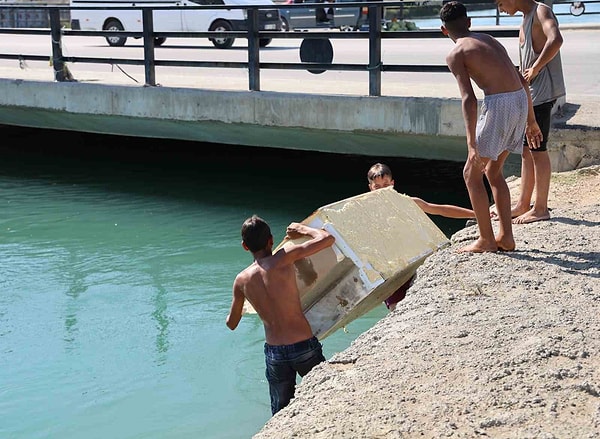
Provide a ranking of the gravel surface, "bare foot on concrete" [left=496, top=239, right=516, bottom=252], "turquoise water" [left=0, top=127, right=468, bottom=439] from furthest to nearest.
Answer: "turquoise water" [left=0, top=127, right=468, bottom=439], "bare foot on concrete" [left=496, top=239, right=516, bottom=252], the gravel surface

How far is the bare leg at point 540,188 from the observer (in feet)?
22.2

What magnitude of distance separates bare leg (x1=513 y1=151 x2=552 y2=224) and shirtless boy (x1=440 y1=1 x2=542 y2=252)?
0.94 meters

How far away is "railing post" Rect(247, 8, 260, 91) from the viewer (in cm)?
1084

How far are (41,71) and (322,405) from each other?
12.9 meters

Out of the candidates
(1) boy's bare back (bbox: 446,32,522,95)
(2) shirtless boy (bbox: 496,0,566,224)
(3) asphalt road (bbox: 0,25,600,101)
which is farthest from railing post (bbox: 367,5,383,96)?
(1) boy's bare back (bbox: 446,32,522,95)

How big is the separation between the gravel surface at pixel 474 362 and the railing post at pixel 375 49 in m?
4.78

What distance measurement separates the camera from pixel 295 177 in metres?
14.4

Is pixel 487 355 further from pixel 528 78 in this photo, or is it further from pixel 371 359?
pixel 528 78

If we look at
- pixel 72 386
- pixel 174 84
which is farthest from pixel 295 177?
pixel 72 386

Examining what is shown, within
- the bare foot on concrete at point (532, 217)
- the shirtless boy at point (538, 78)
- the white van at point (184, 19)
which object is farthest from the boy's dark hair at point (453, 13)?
the white van at point (184, 19)

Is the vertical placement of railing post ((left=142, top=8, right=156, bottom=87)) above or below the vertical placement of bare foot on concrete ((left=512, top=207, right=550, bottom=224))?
above

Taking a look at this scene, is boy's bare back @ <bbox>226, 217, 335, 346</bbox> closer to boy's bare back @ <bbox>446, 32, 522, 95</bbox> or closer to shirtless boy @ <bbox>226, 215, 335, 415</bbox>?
shirtless boy @ <bbox>226, 215, 335, 415</bbox>

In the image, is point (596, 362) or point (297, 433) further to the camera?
point (596, 362)

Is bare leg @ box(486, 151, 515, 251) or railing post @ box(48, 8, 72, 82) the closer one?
bare leg @ box(486, 151, 515, 251)
